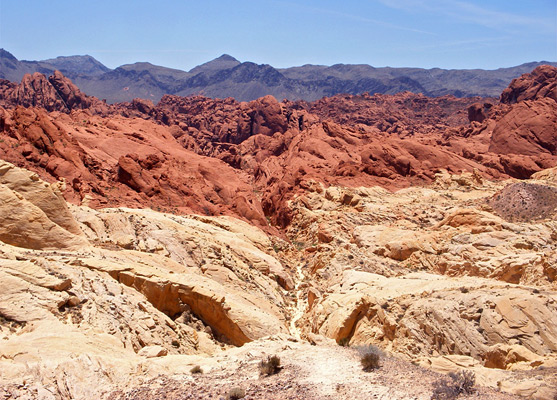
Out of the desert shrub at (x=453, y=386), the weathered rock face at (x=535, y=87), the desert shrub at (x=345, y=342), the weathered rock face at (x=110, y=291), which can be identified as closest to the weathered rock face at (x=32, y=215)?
the weathered rock face at (x=110, y=291)

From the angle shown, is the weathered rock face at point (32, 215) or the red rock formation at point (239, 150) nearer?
the weathered rock face at point (32, 215)

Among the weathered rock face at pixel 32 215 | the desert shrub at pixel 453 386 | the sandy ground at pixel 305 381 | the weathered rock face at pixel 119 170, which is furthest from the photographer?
the weathered rock face at pixel 119 170

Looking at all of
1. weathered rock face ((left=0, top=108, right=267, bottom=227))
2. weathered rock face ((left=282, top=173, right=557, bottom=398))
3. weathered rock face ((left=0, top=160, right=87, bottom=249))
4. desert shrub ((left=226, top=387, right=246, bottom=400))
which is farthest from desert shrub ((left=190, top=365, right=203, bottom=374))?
weathered rock face ((left=0, top=108, right=267, bottom=227))

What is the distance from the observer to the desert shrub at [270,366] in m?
11.6

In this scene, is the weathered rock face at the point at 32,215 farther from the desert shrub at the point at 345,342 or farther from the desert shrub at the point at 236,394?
the desert shrub at the point at 236,394

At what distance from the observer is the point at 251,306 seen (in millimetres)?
20500

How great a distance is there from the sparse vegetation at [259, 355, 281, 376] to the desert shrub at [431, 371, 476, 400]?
12.2 ft

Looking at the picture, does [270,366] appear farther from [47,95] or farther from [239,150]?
[47,95]

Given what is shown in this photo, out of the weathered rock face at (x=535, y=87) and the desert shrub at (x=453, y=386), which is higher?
the weathered rock face at (x=535, y=87)

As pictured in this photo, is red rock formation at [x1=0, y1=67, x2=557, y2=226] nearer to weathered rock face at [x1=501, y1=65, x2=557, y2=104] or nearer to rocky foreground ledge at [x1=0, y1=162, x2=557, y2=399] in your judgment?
weathered rock face at [x1=501, y1=65, x2=557, y2=104]

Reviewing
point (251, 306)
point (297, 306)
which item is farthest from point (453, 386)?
point (297, 306)

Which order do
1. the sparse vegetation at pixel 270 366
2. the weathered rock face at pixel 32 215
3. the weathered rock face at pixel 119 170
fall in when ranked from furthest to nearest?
the weathered rock face at pixel 119 170 < the weathered rock face at pixel 32 215 < the sparse vegetation at pixel 270 366

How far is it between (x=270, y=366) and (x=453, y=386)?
4.19 metres

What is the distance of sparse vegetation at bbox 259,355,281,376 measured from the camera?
37.9ft
